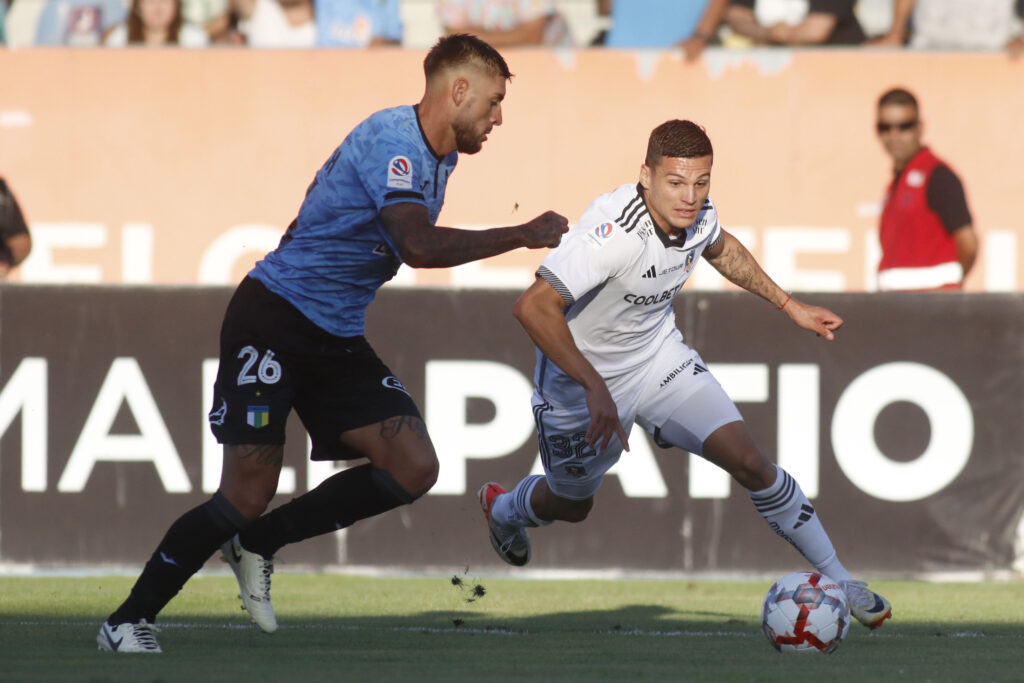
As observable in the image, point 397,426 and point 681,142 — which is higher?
point 681,142

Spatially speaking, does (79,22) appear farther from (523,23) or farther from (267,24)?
(523,23)

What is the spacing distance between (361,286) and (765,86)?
6.87 metres

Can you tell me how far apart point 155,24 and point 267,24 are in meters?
0.89

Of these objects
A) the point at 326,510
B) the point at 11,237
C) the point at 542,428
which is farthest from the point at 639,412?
the point at 11,237

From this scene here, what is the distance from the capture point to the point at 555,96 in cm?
1235

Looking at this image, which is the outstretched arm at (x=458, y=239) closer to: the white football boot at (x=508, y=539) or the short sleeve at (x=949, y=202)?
the white football boot at (x=508, y=539)

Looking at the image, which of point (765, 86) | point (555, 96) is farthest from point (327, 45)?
point (765, 86)

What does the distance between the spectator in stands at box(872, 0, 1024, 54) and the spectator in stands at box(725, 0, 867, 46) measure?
13.9 inches

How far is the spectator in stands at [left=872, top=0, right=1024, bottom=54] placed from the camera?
12398 millimetres

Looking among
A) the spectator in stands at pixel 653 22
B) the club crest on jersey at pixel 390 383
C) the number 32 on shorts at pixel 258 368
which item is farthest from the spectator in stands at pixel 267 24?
the number 32 on shorts at pixel 258 368

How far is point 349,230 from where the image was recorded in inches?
235

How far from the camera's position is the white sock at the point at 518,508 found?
25.0 feet

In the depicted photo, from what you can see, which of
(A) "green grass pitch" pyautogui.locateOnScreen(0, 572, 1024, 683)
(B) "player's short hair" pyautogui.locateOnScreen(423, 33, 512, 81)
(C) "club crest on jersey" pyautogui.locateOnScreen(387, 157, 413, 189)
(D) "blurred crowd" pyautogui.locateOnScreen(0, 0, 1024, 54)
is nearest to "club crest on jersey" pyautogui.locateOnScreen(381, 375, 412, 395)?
(C) "club crest on jersey" pyautogui.locateOnScreen(387, 157, 413, 189)

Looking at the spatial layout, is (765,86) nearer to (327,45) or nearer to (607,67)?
(607,67)
